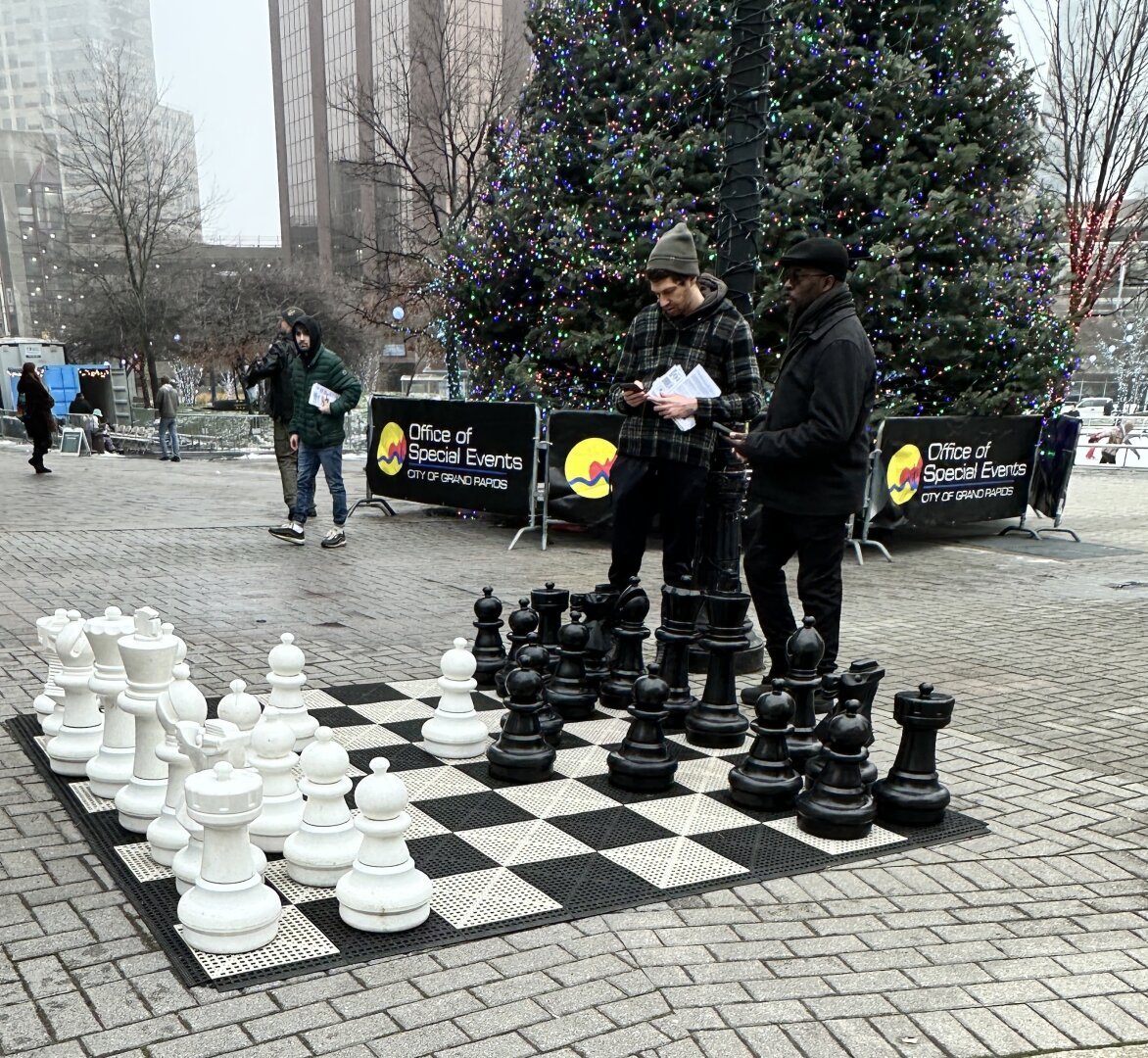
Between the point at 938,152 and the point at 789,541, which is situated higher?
the point at 938,152

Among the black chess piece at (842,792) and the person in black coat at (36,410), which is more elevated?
the black chess piece at (842,792)

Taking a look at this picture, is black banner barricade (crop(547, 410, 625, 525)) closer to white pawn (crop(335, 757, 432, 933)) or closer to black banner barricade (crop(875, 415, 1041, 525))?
black banner barricade (crop(875, 415, 1041, 525))

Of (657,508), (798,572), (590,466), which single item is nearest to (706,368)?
(657,508)

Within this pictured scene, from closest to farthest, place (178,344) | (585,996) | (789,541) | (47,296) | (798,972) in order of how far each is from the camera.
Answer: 1. (585,996)
2. (798,972)
3. (789,541)
4. (178,344)
5. (47,296)

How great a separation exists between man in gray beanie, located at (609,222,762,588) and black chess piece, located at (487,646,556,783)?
112 centimetres

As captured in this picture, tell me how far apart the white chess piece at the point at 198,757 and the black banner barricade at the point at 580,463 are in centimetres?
645

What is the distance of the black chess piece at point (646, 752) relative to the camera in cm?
341

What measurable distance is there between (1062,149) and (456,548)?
18359mm

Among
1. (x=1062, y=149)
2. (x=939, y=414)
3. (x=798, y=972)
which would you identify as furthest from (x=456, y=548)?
(x=1062, y=149)

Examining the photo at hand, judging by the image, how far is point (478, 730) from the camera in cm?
373

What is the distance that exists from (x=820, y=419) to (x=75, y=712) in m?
2.92

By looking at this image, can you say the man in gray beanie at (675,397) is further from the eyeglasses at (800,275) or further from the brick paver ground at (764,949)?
the brick paver ground at (764,949)

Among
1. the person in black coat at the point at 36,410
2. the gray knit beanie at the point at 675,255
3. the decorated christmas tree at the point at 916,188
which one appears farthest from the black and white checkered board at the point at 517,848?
the person in black coat at the point at 36,410

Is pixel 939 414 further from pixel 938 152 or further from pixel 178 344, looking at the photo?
pixel 178 344
